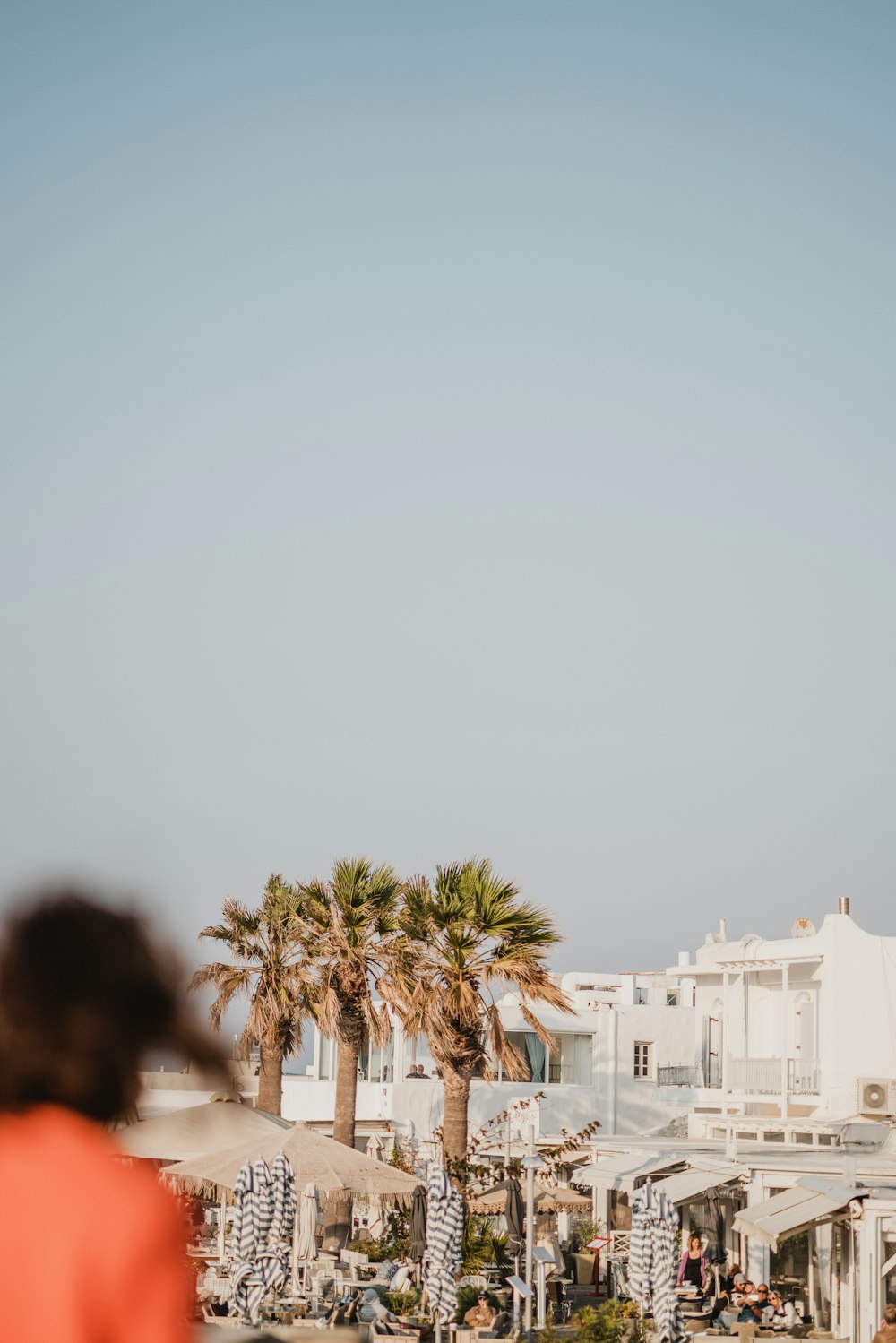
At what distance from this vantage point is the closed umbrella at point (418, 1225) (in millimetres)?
23219

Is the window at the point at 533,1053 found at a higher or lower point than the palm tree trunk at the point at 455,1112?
higher

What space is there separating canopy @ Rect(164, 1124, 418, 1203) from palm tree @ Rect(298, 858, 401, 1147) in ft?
21.4

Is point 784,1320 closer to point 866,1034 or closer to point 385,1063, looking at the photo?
point 866,1034

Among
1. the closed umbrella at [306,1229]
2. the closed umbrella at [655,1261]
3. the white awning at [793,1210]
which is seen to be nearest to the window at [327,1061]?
the closed umbrella at [306,1229]

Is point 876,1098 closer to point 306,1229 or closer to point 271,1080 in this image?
point 306,1229

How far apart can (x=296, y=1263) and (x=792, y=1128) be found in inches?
507

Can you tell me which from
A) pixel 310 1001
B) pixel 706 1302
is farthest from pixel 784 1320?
pixel 310 1001

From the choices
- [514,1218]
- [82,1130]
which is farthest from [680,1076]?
[82,1130]

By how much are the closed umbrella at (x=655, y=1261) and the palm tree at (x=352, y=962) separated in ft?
38.5

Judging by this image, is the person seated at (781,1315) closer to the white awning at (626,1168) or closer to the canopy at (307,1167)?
the white awning at (626,1168)

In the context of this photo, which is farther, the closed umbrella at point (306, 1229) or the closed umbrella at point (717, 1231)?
the closed umbrella at point (717, 1231)

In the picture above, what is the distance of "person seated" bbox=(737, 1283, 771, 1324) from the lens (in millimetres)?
20672

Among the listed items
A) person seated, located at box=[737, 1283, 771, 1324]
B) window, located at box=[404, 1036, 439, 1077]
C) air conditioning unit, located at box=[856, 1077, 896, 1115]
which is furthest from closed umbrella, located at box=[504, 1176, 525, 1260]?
window, located at box=[404, 1036, 439, 1077]

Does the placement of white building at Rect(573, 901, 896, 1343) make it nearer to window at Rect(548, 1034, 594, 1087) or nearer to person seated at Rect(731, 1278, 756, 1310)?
person seated at Rect(731, 1278, 756, 1310)
